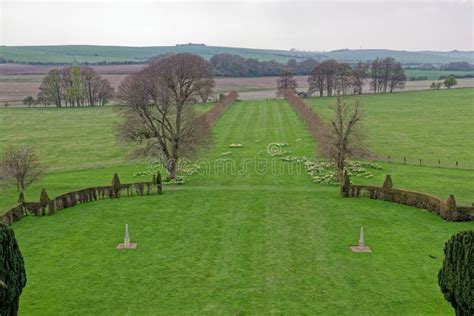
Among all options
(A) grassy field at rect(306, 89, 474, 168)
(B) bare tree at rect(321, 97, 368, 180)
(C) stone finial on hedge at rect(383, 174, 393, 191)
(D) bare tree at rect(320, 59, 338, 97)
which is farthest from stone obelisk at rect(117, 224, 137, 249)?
(D) bare tree at rect(320, 59, 338, 97)

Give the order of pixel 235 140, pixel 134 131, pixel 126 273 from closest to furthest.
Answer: pixel 126 273, pixel 134 131, pixel 235 140

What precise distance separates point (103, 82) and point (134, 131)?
99.3 meters

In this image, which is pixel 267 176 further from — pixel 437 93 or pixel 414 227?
pixel 437 93

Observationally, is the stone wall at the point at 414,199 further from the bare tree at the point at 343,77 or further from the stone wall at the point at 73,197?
the bare tree at the point at 343,77

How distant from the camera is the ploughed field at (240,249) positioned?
20.0m

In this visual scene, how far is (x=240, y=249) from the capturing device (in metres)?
25.7

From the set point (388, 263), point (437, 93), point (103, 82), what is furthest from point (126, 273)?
point (437, 93)

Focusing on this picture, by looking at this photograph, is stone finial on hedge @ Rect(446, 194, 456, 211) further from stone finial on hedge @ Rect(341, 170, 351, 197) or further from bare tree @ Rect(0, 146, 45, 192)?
bare tree @ Rect(0, 146, 45, 192)

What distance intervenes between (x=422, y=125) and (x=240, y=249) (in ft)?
220

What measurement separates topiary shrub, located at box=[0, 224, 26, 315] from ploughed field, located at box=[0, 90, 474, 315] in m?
2.85

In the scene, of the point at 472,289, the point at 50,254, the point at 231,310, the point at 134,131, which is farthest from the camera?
the point at 134,131

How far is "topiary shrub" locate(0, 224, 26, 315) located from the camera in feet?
52.5

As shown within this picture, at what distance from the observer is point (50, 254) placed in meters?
25.5

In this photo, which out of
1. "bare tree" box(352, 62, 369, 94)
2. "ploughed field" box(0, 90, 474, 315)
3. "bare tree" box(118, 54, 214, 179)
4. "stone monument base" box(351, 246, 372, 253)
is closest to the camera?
"ploughed field" box(0, 90, 474, 315)
